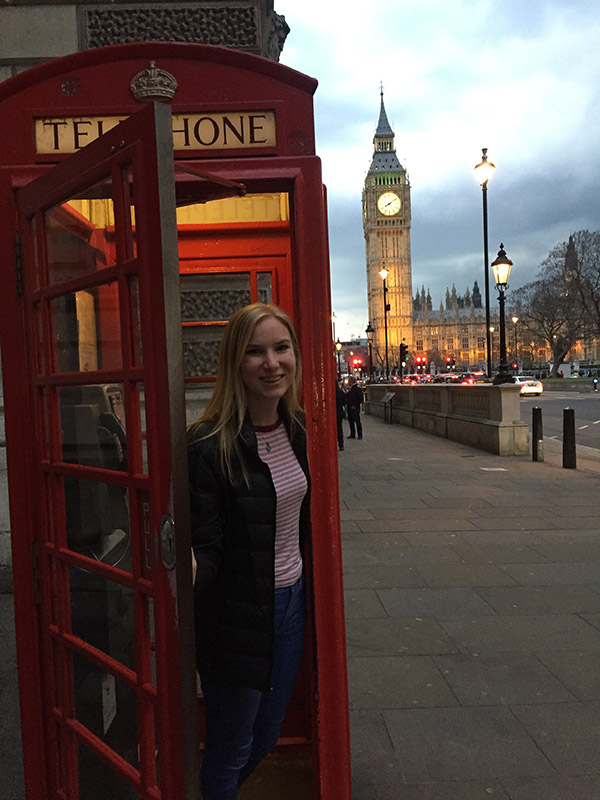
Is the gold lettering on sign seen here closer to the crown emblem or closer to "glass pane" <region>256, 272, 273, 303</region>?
the crown emblem

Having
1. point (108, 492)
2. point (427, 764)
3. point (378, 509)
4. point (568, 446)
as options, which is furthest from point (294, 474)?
point (568, 446)

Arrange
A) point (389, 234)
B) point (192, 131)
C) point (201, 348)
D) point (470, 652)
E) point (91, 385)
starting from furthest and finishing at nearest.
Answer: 1. point (389, 234)
2. point (470, 652)
3. point (201, 348)
4. point (192, 131)
5. point (91, 385)

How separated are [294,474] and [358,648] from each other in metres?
2.48

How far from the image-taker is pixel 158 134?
157cm

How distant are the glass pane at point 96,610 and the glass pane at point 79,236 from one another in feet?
3.49

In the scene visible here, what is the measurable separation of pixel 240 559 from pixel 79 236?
1.38 meters

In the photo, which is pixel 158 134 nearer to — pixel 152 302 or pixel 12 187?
pixel 152 302

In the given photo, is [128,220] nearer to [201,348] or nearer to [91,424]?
[91,424]

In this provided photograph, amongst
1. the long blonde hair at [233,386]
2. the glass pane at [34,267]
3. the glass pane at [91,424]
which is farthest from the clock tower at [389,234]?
the long blonde hair at [233,386]

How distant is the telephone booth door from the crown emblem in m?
0.29

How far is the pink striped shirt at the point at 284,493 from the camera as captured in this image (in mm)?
1965

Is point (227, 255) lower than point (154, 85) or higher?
lower

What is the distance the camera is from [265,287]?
11.1 ft

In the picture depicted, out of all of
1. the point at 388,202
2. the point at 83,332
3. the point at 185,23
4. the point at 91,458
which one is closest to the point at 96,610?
the point at 91,458
